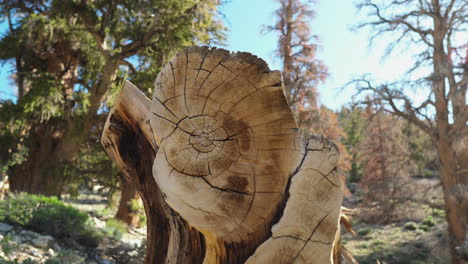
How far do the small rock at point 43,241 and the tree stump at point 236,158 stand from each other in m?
4.72

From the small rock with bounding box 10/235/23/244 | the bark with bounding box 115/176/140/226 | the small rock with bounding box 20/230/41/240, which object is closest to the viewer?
the small rock with bounding box 10/235/23/244

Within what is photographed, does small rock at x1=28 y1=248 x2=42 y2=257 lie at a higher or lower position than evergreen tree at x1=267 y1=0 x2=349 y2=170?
lower

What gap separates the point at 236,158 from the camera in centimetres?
175

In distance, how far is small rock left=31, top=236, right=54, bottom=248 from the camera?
17.7ft

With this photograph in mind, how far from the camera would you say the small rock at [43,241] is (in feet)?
17.7

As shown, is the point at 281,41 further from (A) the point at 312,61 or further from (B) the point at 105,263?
(B) the point at 105,263

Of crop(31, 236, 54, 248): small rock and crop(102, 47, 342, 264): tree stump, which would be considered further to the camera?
crop(31, 236, 54, 248): small rock

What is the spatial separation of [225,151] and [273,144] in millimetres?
250

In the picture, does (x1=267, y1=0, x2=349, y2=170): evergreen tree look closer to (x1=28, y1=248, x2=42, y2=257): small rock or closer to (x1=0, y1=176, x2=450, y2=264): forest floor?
(x1=0, y1=176, x2=450, y2=264): forest floor

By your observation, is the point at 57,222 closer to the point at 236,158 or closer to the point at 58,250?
the point at 58,250

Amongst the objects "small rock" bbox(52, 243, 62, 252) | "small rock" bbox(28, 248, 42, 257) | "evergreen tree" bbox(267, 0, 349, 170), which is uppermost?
"evergreen tree" bbox(267, 0, 349, 170)

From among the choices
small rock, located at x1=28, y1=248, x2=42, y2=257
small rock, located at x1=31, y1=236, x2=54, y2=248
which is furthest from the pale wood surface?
small rock, located at x1=31, y1=236, x2=54, y2=248

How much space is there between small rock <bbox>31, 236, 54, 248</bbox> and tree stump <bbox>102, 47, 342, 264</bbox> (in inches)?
186

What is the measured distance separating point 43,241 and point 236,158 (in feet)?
16.7
